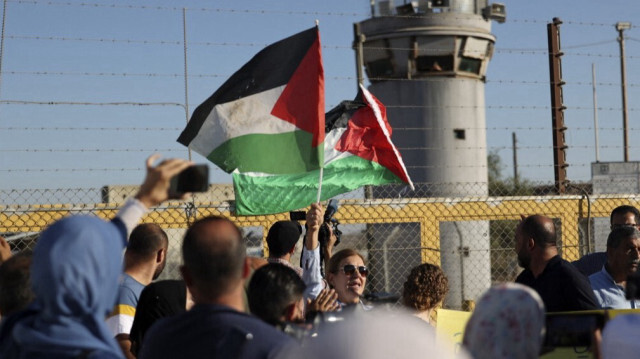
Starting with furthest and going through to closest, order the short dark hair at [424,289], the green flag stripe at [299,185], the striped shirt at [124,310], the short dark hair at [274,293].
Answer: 1. the green flag stripe at [299,185]
2. the short dark hair at [424,289]
3. the striped shirt at [124,310]
4. the short dark hair at [274,293]

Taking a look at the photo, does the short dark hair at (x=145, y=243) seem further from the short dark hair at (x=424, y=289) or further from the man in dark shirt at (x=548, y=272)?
the man in dark shirt at (x=548, y=272)

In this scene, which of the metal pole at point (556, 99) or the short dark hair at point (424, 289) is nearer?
the short dark hair at point (424, 289)

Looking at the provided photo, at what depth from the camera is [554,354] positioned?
3.57 meters

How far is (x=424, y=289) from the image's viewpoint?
5.69 metres

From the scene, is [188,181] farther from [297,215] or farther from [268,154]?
[297,215]

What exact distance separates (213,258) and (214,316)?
9.1 inches

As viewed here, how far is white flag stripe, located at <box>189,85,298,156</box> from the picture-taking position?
7273 millimetres

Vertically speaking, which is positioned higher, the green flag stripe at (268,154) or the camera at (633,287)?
the green flag stripe at (268,154)

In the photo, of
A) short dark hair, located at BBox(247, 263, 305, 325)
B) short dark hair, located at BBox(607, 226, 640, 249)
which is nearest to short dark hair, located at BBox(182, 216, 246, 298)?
short dark hair, located at BBox(247, 263, 305, 325)

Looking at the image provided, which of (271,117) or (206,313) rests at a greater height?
(271,117)

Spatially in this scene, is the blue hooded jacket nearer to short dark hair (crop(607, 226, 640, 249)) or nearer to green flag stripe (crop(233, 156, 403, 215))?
short dark hair (crop(607, 226, 640, 249))

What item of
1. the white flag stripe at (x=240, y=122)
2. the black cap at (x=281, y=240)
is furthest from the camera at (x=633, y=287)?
the white flag stripe at (x=240, y=122)

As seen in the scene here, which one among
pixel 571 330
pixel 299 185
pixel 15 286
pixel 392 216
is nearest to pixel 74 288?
pixel 15 286

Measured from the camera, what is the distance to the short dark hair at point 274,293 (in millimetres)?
3730
